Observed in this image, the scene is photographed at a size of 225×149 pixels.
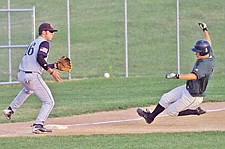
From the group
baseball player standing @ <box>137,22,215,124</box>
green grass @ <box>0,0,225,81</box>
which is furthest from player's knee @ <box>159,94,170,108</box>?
green grass @ <box>0,0,225,81</box>

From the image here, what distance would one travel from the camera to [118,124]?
1291 cm

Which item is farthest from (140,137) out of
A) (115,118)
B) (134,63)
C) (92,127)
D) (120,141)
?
(134,63)

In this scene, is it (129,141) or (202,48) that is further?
(202,48)

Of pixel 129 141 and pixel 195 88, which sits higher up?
pixel 195 88

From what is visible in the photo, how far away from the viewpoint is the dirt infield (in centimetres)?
1195

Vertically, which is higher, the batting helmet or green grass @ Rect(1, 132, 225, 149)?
the batting helmet

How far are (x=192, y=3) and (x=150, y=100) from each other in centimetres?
2212

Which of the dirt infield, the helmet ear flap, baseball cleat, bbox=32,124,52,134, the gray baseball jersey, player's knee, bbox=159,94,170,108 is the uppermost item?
the helmet ear flap

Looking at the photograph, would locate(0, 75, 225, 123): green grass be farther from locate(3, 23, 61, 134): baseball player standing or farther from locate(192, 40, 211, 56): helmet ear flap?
locate(192, 40, 211, 56): helmet ear flap

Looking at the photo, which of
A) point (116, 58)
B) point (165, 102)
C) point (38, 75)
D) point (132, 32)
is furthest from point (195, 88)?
point (132, 32)

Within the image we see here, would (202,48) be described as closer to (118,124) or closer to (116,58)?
(118,124)

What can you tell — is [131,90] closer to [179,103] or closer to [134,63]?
[179,103]

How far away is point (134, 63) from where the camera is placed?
30812mm

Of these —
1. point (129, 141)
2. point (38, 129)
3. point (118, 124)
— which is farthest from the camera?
point (118, 124)
